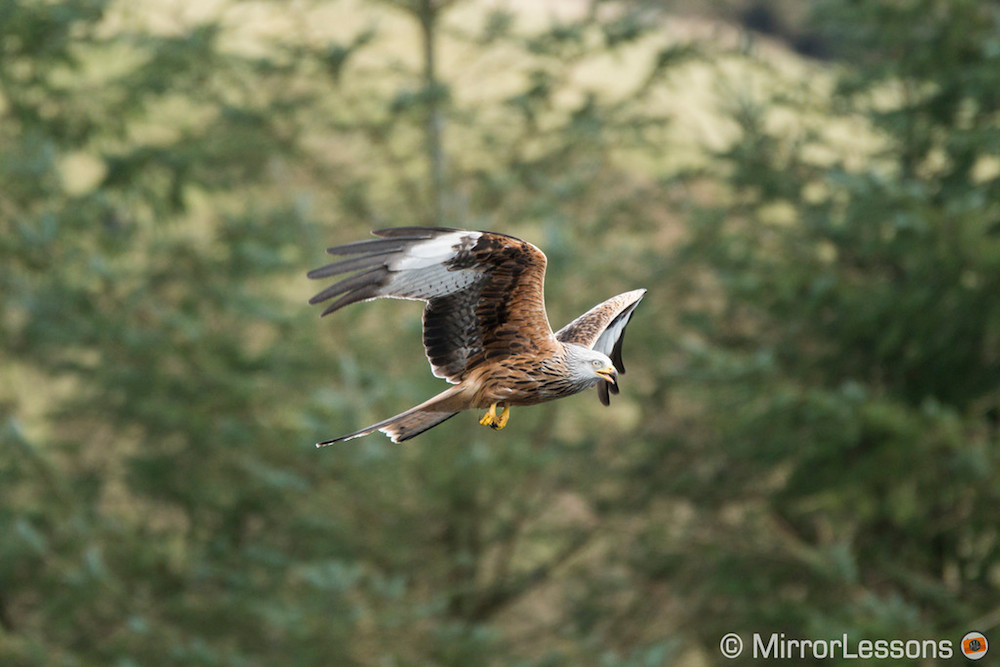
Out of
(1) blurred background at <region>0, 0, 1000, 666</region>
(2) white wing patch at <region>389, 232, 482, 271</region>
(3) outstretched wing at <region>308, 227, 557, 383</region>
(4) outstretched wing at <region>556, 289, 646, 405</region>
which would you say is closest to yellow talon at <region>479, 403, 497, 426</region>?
(3) outstretched wing at <region>308, 227, 557, 383</region>

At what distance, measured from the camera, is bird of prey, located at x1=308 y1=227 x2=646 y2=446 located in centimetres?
258

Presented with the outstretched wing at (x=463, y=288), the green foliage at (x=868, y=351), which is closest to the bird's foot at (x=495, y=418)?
the outstretched wing at (x=463, y=288)

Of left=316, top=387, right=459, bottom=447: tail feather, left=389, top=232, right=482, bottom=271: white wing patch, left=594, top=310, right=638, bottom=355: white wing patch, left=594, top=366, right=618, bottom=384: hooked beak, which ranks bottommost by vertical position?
left=594, top=310, right=638, bottom=355: white wing patch

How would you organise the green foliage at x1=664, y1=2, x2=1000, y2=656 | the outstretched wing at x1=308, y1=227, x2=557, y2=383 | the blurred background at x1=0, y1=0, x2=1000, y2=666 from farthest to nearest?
1. the blurred background at x1=0, y1=0, x2=1000, y2=666
2. the green foliage at x1=664, y1=2, x2=1000, y2=656
3. the outstretched wing at x1=308, y1=227, x2=557, y2=383

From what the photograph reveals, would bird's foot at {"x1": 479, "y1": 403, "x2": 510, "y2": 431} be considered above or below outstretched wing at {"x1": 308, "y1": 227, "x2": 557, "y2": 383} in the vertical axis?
below

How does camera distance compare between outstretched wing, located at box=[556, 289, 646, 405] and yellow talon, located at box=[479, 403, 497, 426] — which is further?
outstretched wing, located at box=[556, 289, 646, 405]

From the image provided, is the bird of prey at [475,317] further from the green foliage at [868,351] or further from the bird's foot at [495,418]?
the green foliage at [868,351]

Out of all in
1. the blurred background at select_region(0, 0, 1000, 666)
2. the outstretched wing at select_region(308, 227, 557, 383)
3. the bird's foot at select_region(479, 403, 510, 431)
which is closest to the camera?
the bird's foot at select_region(479, 403, 510, 431)

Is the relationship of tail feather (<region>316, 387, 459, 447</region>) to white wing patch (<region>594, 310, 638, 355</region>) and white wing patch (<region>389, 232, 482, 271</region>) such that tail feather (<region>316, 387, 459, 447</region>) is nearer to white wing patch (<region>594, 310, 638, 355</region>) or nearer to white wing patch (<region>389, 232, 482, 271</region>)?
white wing patch (<region>389, 232, 482, 271</region>)

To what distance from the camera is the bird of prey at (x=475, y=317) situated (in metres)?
2.58

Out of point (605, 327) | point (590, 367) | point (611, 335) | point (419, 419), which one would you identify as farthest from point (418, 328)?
point (590, 367)

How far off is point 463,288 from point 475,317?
80 mm

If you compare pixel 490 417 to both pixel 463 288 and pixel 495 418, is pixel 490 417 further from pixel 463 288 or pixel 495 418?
pixel 463 288

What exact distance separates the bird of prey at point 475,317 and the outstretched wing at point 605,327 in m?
0.03
